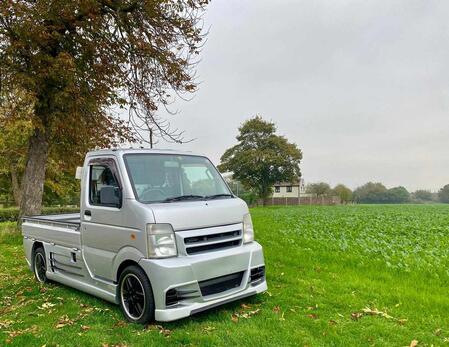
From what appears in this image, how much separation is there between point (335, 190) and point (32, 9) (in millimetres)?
77601

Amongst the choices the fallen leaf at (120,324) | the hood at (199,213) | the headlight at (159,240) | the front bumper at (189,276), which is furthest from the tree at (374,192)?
the headlight at (159,240)

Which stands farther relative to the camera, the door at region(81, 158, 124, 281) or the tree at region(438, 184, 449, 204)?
the tree at region(438, 184, 449, 204)

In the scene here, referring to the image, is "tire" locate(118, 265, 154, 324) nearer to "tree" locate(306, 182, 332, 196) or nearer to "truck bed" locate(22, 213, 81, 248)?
"truck bed" locate(22, 213, 81, 248)

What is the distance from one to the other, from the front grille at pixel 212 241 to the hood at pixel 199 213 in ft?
0.47

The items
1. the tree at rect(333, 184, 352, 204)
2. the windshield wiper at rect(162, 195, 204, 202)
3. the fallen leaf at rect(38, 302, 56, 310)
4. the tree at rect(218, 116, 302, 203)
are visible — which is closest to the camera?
the windshield wiper at rect(162, 195, 204, 202)

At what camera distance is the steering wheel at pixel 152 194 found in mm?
4877

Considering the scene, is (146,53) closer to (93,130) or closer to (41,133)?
(93,130)

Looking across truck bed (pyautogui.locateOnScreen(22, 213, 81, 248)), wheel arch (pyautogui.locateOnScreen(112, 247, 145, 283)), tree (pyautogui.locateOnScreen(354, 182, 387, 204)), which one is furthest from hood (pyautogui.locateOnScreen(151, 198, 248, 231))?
tree (pyautogui.locateOnScreen(354, 182, 387, 204))

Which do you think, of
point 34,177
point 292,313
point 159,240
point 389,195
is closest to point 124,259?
point 159,240

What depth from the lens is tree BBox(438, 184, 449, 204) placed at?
98613 millimetres

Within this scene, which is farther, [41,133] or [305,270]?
[41,133]

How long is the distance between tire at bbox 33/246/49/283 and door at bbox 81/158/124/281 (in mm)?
1997

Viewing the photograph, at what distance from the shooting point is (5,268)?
8758mm

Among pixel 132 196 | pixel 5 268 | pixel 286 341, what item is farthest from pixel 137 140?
pixel 286 341
